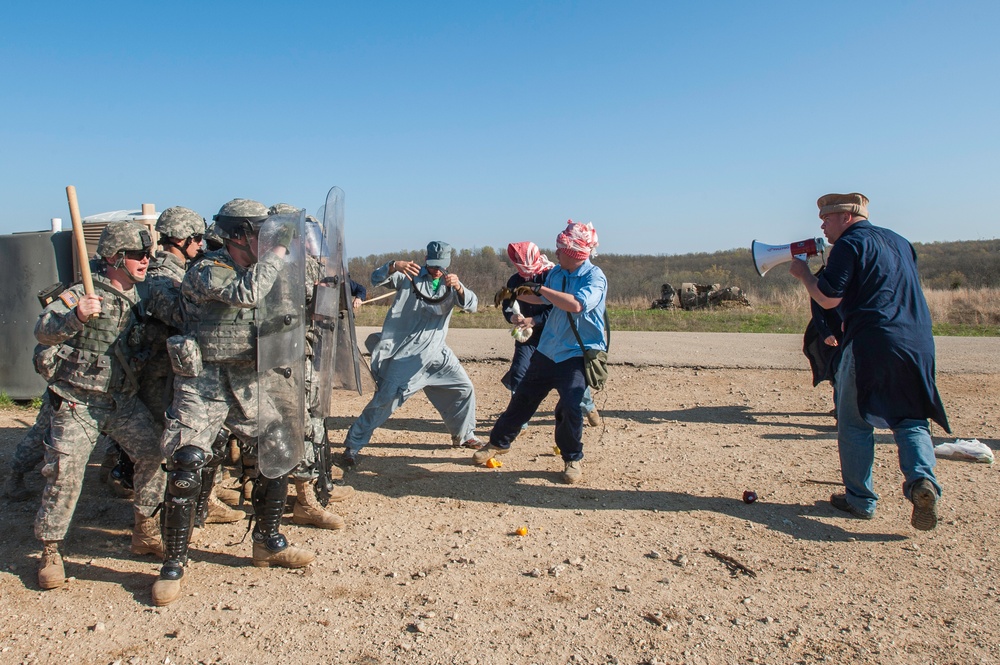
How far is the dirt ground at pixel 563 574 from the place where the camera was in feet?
10.6

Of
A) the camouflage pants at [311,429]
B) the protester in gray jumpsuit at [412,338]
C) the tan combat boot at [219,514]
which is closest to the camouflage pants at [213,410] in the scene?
the camouflage pants at [311,429]

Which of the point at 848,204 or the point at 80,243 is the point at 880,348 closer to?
the point at 848,204

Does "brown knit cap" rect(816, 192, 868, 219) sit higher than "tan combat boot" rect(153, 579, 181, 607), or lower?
higher

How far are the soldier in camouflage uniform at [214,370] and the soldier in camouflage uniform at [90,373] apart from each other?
36 cm

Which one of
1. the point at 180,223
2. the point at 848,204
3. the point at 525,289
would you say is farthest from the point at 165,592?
the point at 848,204

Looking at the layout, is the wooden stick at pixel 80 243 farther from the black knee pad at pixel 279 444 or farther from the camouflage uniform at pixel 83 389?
the black knee pad at pixel 279 444

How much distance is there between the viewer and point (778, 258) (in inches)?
203

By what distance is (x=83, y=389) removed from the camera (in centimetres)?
378

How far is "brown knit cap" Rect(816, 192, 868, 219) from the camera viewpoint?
15.2ft

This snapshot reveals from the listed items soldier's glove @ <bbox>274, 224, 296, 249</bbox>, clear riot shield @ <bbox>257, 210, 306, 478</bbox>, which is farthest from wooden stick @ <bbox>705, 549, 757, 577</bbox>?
A: soldier's glove @ <bbox>274, 224, 296, 249</bbox>

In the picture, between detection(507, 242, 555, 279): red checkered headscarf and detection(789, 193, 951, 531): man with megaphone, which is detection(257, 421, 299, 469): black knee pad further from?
detection(507, 242, 555, 279): red checkered headscarf

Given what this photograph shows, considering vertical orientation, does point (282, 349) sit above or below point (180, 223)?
below

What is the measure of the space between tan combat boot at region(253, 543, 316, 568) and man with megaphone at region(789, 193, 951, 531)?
10.0ft

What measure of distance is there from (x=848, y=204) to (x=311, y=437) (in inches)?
137
